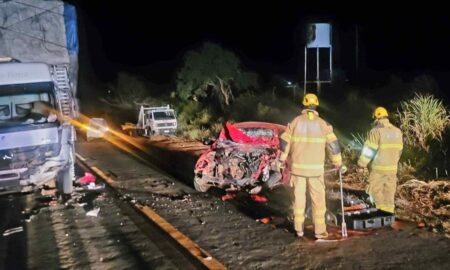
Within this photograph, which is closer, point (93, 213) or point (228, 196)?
point (93, 213)

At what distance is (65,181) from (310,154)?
5.73 m

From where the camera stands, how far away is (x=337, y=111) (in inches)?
757

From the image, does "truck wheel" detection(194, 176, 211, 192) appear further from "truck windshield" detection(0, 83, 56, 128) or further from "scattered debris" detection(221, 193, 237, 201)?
"truck windshield" detection(0, 83, 56, 128)

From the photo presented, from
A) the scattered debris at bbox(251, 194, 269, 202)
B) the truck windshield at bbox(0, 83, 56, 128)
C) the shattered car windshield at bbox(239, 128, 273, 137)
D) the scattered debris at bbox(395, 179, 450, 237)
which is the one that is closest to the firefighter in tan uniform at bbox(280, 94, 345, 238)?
the scattered debris at bbox(395, 179, 450, 237)

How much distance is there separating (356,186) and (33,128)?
6.19m

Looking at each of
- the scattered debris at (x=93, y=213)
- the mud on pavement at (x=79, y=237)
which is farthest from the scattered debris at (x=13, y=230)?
the scattered debris at (x=93, y=213)

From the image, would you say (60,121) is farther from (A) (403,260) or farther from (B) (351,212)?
(A) (403,260)

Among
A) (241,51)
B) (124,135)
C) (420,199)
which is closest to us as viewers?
(420,199)

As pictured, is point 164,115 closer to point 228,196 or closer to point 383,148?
point 228,196

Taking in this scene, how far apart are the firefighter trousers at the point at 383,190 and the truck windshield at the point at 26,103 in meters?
6.18

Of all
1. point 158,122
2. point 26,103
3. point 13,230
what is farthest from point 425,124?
point 158,122

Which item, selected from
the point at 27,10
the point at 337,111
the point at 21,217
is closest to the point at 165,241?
the point at 21,217

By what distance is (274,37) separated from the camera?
7500 cm

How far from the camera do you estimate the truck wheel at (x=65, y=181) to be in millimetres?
11000
